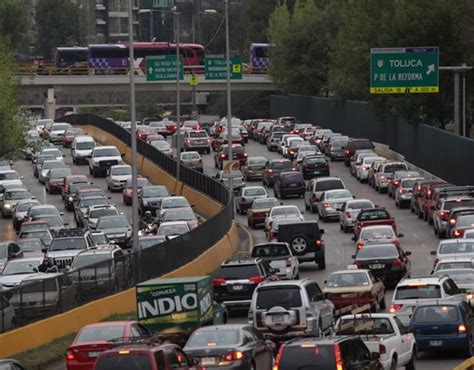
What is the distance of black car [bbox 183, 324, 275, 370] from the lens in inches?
1046

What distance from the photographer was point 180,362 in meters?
25.0

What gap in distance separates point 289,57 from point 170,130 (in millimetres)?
13440

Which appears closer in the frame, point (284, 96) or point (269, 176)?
point (269, 176)

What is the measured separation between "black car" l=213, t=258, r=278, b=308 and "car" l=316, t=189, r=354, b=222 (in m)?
25.0

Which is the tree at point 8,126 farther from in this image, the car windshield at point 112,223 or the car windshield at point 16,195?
the car windshield at point 112,223

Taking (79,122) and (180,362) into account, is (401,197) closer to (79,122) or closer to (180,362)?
(180,362)

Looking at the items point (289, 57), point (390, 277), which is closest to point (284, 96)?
point (289, 57)

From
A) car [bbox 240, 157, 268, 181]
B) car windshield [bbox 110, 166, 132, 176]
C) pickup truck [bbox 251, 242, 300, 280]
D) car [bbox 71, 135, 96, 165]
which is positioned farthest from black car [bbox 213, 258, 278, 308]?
car [bbox 71, 135, 96, 165]

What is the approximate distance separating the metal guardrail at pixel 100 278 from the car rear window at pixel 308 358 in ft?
33.8

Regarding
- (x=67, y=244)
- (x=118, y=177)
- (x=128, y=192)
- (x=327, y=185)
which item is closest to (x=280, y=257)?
(x=67, y=244)

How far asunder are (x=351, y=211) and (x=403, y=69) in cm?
1087

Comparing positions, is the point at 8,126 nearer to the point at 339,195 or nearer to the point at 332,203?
the point at 332,203

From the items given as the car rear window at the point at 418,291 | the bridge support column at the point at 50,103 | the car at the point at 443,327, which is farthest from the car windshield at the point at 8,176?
the car at the point at 443,327

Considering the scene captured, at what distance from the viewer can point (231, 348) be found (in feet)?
87.6
